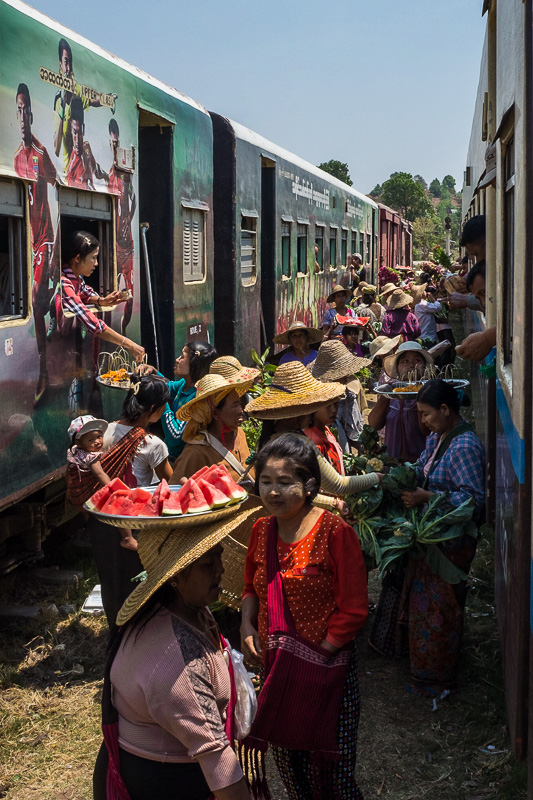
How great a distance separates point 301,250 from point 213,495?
1230cm

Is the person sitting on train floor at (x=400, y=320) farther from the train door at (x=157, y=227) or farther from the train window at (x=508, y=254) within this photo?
the train window at (x=508, y=254)

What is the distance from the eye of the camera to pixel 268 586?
122 inches

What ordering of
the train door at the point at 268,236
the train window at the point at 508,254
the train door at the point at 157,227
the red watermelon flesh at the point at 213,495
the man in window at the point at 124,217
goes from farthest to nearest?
1. the train door at the point at 268,236
2. the train door at the point at 157,227
3. the man in window at the point at 124,217
4. the train window at the point at 508,254
5. the red watermelon flesh at the point at 213,495

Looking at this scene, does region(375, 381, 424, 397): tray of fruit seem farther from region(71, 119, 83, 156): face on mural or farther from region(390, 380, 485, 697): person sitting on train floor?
region(71, 119, 83, 156): face on mural

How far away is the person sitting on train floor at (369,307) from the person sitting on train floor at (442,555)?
9546 millimetres

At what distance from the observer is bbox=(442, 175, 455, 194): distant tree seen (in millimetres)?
159150

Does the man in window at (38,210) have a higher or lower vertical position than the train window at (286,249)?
lower

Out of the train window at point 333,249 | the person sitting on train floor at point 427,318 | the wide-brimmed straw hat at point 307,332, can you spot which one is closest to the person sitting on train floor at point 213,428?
the wide-brimmed straw hat at point 307,332

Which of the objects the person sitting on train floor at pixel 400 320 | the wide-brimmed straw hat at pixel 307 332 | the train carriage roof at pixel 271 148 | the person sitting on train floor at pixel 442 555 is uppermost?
the train carriage roof at pixel 271 148

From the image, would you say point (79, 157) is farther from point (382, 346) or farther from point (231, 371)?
point (382, 346)

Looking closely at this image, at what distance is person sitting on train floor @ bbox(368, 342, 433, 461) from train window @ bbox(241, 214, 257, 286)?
4.31 metres

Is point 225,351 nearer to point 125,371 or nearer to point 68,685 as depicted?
point 125,371

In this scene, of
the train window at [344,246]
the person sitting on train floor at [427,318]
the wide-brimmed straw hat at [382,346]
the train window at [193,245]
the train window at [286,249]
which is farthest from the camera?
the train window at [344,246]

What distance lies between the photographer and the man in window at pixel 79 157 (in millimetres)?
5551
